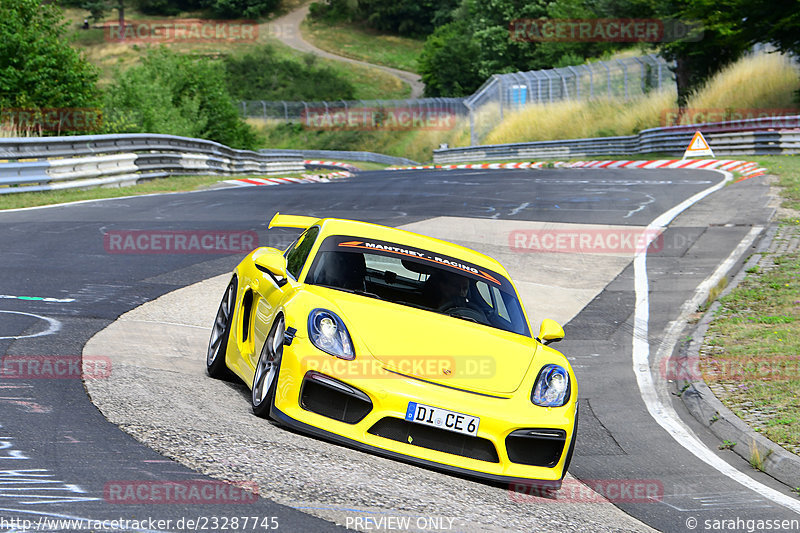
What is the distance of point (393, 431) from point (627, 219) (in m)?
13.2

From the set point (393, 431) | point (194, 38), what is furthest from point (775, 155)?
point (194, 38)

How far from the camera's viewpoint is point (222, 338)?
→ 7.18m

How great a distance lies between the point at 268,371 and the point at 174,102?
32.6 meters

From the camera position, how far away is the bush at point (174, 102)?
1214 inches

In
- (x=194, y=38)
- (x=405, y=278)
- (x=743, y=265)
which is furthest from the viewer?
(x=194, y=38)

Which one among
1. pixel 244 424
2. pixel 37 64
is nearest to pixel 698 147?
pixel 37 64

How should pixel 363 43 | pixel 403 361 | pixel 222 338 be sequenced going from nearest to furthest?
pixel 403 361, pixel 222 338, pixel 363 43

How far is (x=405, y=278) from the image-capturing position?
732 centimetres

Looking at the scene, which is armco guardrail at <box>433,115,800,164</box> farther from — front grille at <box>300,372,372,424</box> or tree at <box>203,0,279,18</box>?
tree at <box>203,0,279,18</box>

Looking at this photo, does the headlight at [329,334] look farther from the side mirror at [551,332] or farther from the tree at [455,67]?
the tree at [455,67]

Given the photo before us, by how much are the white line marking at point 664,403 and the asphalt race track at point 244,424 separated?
0.08 metres

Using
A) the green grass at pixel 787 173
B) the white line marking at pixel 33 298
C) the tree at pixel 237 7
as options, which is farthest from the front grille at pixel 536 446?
the tree at pixel 237 7

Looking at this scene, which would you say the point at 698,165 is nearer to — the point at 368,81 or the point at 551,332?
the point at 551,332

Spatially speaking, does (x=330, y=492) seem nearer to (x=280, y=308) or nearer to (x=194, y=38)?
(x=280, y=308)
